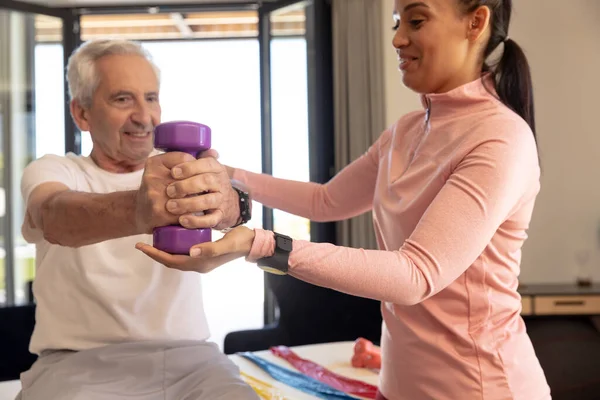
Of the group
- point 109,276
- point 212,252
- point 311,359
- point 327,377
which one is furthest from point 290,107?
point 212,252

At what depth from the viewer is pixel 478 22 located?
1232 millimetres

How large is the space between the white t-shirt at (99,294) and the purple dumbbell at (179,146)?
607 millimetres

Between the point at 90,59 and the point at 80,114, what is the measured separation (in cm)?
17

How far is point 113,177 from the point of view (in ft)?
5.44

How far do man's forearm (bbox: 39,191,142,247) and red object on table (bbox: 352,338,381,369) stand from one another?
46.0 inches

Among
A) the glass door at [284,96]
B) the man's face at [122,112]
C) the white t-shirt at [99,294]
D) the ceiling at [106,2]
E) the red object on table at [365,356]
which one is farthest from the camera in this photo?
the ceiling at [106,2]

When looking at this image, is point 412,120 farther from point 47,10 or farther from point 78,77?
point 47,10

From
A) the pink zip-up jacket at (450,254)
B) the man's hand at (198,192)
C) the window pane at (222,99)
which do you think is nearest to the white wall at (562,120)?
the window pane at (222,99)

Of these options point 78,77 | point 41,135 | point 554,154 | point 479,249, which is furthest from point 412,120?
point 41,135

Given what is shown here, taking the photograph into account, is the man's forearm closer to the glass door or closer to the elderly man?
the elderly man

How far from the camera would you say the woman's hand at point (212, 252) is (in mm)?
923

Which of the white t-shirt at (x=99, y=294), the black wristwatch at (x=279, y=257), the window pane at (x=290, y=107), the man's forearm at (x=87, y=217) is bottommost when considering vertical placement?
the white t-shirt at (x=99, y=294)

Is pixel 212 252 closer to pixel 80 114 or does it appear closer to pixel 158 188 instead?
pixel 158 188

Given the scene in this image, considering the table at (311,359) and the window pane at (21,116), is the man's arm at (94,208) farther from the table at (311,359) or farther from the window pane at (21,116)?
the window pane at (21,116)
